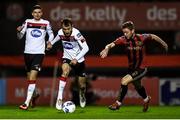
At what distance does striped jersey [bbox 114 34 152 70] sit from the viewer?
15195 millimetres

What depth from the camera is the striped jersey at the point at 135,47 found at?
49.9 ft

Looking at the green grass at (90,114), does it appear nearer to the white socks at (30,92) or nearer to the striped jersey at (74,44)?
the white socks at (30,92)

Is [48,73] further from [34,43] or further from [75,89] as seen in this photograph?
[34,43]

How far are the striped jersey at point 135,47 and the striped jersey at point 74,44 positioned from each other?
1.00 meters

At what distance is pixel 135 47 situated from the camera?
50.0ft

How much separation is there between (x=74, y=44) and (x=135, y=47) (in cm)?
158

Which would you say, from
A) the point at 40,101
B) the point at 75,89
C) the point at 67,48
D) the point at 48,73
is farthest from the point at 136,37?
the point at 48,73

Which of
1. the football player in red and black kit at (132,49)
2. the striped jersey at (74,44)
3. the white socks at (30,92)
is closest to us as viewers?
the football player in red and black kit at (132,49)

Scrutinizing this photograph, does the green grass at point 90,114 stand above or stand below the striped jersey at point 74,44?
below

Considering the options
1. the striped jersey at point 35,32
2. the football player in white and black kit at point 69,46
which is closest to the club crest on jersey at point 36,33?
the striped jersey at point 35,32

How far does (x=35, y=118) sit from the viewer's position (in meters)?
13.7

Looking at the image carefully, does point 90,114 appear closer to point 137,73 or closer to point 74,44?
point 137,73

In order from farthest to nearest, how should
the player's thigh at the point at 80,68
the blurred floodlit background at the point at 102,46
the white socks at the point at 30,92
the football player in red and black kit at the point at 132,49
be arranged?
the blurred floodlit background at the point at 102,46
the player's thigh at the point at 80,68
the white socks at the point at 30,92
the football player in red and black kit at the point at 132,49

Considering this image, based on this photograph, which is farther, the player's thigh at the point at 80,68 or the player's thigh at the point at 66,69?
the player's thigh at the point at 80,68
